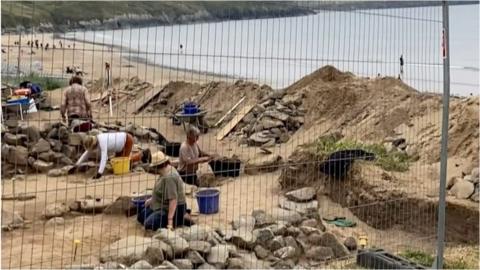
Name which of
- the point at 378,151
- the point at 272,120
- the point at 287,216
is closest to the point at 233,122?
the point at 272,120

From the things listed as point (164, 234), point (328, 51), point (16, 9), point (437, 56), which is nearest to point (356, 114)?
point (437, 56)

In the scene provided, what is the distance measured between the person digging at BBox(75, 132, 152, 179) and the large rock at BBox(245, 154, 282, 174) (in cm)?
170

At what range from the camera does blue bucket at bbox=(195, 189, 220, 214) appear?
334 inches

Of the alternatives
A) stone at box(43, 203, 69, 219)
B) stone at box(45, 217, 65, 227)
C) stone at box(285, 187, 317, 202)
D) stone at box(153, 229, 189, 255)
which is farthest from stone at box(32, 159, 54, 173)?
stone at box(153, 229, 189, 255)

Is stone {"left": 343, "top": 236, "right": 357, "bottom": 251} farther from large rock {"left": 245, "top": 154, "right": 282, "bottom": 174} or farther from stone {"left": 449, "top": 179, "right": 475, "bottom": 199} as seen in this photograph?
large rock {"left": 245, "top": 154, "right": 282, "bottom": 174}

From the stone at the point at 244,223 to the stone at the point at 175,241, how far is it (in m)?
0.94

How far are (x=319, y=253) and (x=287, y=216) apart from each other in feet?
3.00

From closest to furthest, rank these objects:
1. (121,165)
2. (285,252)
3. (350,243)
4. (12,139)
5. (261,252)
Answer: (261,252), (285,252), (350,243), (121,165), (12,139)

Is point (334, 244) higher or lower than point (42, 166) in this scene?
lower

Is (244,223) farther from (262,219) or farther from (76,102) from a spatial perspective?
(76,102)

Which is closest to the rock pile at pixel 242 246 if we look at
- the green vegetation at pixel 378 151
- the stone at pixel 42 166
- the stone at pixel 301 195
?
the stone at pixel 301 195

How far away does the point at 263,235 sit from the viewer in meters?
7.17

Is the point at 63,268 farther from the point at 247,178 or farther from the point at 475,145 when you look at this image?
the point at 475,145

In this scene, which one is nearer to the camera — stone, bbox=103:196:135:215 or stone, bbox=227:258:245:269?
stone, bbox=227:258:245:269
